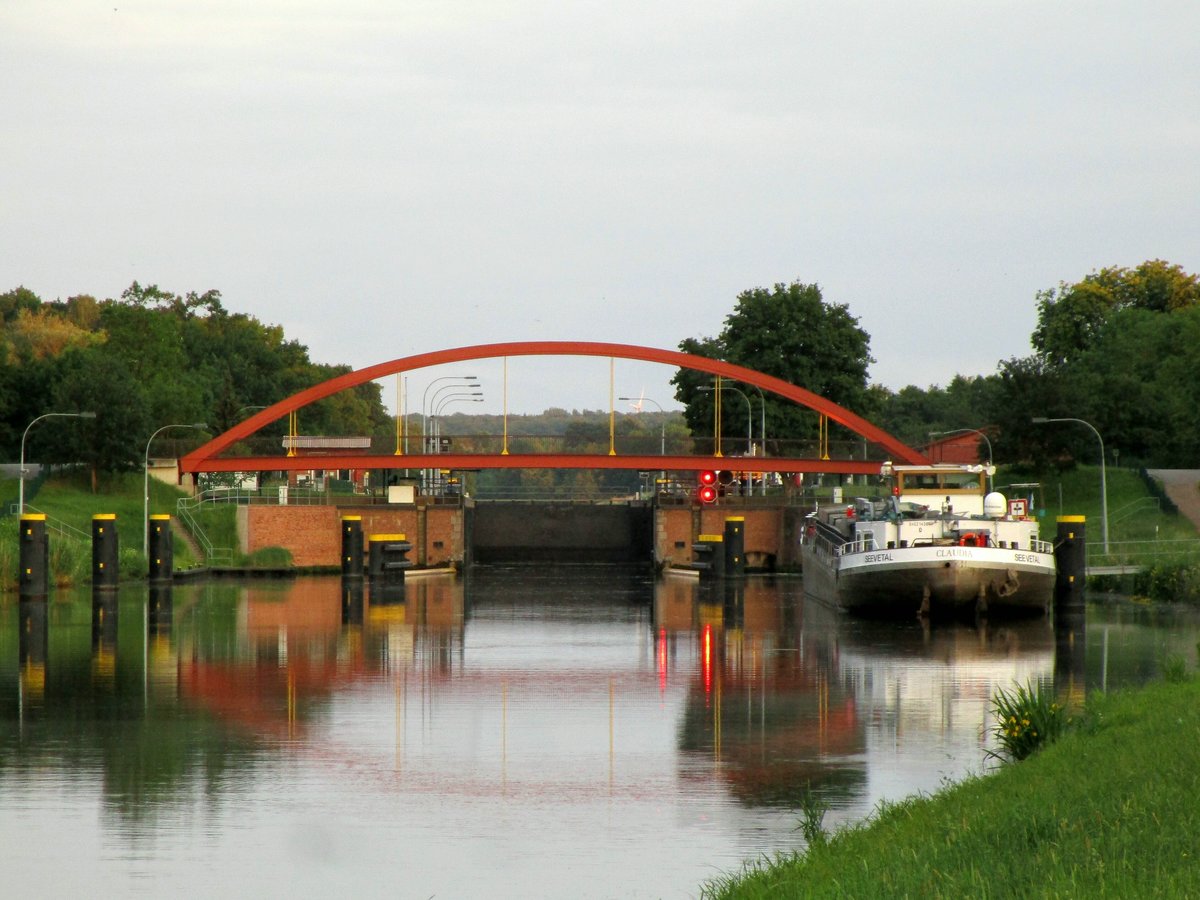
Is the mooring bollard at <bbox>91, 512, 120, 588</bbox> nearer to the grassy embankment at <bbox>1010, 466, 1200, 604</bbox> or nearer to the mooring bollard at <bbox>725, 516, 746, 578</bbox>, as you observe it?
the mooring bollard at <bbox>725, 516, 746, 578</bbox>

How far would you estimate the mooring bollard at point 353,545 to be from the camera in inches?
2346

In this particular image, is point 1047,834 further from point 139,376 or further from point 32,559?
point 139,376

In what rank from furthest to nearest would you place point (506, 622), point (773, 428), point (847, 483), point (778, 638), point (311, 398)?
point (847, 483)
point (773, 428)
point (311, 398)
point (506, 622)
point (778, 638)

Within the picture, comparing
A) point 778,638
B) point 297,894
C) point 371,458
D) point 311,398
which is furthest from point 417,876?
point 311,398

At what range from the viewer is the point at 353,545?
5972 centimetres

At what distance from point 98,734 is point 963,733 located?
10.5 meters

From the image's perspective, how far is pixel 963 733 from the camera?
65.0ft

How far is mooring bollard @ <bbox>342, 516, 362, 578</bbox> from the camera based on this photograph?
59.6 m

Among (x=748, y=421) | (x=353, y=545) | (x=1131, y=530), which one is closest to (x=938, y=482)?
(x=1131, y=530)

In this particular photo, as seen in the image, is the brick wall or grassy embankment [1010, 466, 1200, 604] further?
the brick wall

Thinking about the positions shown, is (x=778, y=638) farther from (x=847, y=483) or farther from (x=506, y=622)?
(x=847, y=483)

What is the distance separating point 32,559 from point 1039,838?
3612cm

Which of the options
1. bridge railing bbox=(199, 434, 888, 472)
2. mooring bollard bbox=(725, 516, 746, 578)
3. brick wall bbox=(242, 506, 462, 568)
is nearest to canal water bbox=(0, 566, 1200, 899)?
mooring bollard bbox=(725, 516, 746, 578)

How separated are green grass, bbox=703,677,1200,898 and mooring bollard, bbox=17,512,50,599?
106 feet
